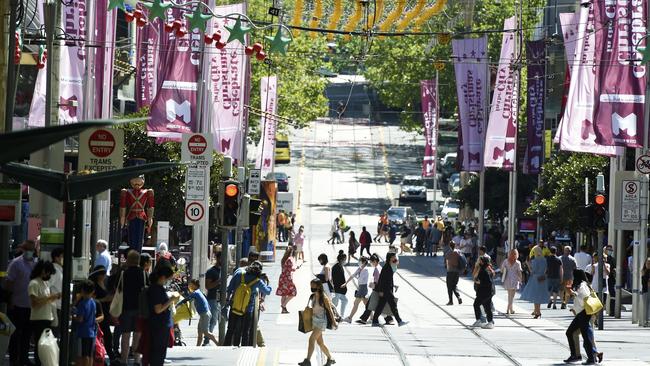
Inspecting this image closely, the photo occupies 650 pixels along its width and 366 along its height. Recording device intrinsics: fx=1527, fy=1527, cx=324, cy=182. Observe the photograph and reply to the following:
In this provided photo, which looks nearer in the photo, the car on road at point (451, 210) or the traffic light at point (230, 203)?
the traffic light at point (230, 203)

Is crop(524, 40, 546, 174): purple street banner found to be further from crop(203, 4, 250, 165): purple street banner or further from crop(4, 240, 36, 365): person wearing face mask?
crop(4, 240, 36, 365): person wearing face mask

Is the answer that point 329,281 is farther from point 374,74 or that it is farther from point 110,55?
point 374,74

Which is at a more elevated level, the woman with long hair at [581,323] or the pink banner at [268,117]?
the pink banner at [268,117]

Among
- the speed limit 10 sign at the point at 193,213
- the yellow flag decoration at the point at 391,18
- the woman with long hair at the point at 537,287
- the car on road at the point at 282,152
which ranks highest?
the yellow flag decoration at the point at 391,18

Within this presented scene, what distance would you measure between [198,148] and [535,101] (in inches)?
894

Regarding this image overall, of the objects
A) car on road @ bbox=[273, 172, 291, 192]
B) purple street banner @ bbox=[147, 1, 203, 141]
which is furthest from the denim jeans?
car on road @ bbox=[273, 172, 291, 192]

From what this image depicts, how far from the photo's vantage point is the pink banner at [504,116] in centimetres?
4669

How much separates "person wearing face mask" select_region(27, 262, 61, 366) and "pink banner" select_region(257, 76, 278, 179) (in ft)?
104

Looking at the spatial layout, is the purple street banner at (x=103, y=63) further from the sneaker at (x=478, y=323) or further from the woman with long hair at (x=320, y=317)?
the sneaker at (x=478, y=323)

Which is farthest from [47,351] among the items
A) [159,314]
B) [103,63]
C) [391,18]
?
[391,18]

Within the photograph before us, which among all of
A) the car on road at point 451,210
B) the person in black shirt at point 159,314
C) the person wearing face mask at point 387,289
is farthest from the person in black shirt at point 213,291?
the car on road at point 451,210

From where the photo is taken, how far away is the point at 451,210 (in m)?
82.4

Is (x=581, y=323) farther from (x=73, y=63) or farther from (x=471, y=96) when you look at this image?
(x=471, y=96)

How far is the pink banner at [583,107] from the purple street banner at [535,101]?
46.7 ft
